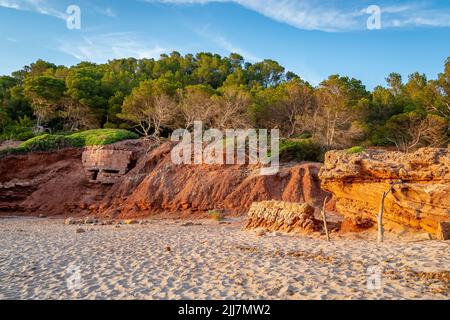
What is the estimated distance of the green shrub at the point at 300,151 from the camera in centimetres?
2498

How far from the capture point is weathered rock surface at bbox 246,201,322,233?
1330 cm

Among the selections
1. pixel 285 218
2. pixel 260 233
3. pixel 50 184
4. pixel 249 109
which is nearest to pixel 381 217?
pixel 285 218

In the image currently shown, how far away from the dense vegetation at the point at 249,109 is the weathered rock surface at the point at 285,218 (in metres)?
10.6

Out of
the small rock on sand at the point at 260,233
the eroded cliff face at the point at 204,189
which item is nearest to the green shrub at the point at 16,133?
the eroded cliff face at the point at 204,189

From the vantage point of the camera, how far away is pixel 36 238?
14133mm

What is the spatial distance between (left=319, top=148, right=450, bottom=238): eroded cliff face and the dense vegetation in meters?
11.9

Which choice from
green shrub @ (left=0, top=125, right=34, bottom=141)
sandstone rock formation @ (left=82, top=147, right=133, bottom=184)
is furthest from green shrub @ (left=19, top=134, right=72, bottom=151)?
green shrub @ (left=0, top=125, right=34, bottom=141)

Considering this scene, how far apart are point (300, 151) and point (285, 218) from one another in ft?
40.5

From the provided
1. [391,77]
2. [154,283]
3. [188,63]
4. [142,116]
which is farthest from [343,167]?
[188,63]

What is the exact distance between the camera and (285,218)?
543 inches

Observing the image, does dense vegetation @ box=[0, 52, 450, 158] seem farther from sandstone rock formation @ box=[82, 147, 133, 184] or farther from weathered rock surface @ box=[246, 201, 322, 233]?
weathered rock surface @ box=[246, 201, 322, 233]

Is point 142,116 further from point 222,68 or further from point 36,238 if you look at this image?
point 222,68
